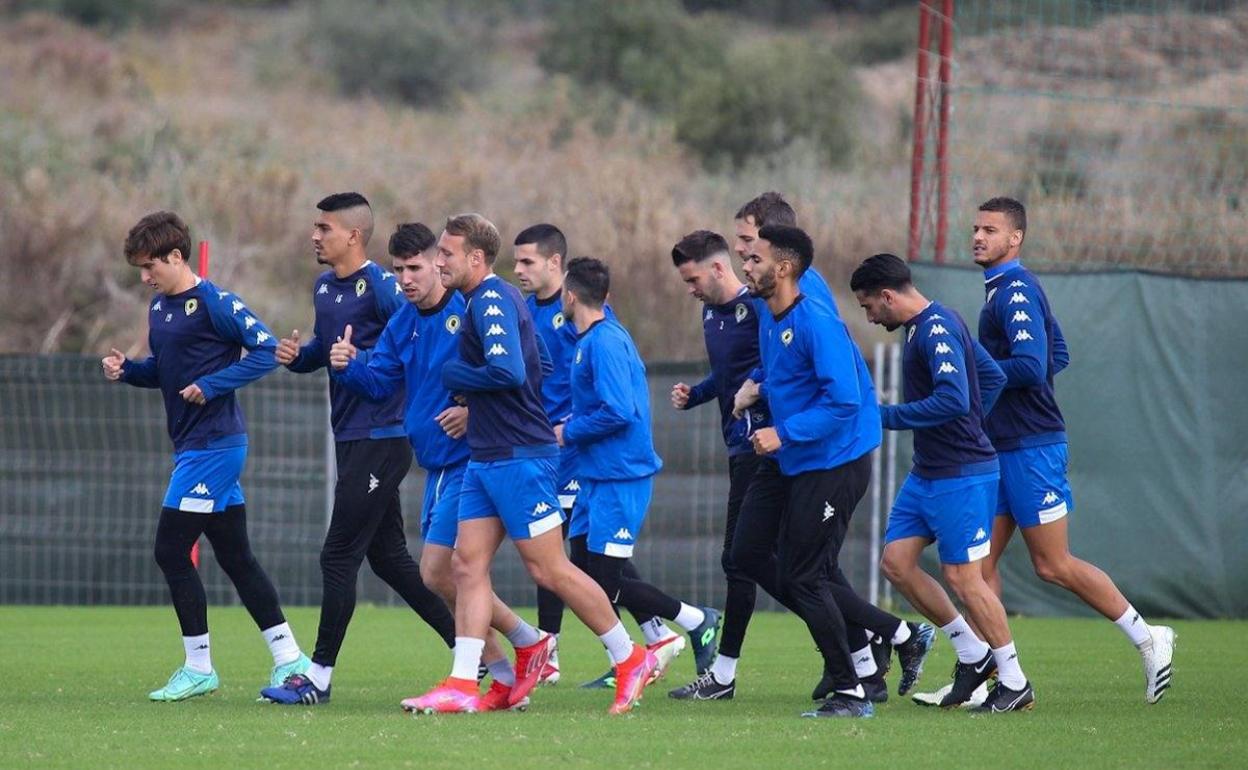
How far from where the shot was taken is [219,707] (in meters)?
8.56

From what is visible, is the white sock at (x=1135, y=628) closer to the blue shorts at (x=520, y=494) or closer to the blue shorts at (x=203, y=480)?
the blue shorts at (x=520, y=494)

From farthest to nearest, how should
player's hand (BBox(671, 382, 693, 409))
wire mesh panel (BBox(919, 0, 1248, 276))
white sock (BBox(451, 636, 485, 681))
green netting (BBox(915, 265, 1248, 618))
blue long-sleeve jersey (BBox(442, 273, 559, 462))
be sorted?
wire mesh panel (BBox(919, 0, 1248, 276))
green netting (BBox(915, 265, 1248, 618))
player's hand (BBox(671, 382, 693, 409))
white sock (BBox(451, 636, 485, 681))
blue long-sleeve jersey (BBox(442, 273, 559, 462))

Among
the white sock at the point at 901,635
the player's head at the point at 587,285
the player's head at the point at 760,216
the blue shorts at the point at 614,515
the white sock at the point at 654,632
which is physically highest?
the player's head at the point at 760,216

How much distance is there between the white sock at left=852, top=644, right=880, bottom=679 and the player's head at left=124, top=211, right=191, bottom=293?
3.94 m

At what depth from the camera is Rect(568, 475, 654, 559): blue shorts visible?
9430 millimetres

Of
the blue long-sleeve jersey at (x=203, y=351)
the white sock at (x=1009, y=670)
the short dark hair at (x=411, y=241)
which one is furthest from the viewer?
the blue long-sleeve jersey at (x=203, y=351)

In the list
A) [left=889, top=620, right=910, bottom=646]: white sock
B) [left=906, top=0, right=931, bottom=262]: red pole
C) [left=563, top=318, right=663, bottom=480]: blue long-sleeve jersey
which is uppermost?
[left=906, top=0, right=931, bottom=262]: red pole

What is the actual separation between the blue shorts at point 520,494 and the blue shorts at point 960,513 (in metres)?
1.77

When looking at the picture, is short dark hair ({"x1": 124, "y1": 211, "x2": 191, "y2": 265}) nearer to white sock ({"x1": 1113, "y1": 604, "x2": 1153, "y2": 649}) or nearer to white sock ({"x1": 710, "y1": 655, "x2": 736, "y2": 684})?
white sock ({"x1": 710, "y1": 655, "x2": 736, "y2": 684})

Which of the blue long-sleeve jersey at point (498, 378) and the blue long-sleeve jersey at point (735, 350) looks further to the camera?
the blue long-sleeve jersey at point (735, 350)

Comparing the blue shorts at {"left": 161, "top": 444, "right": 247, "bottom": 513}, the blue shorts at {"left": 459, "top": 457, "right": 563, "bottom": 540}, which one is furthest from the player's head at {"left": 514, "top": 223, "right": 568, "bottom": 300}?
the blue shorts at {"left": 459, "top": 457, "right": 563, "bottom": 540}

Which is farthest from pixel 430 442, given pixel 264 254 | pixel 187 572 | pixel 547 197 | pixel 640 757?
pixel 547 197

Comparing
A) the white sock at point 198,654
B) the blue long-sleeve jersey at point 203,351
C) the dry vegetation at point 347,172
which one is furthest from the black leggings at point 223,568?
the dry vegetation at point 347,172

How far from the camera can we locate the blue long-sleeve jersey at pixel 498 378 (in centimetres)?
800
